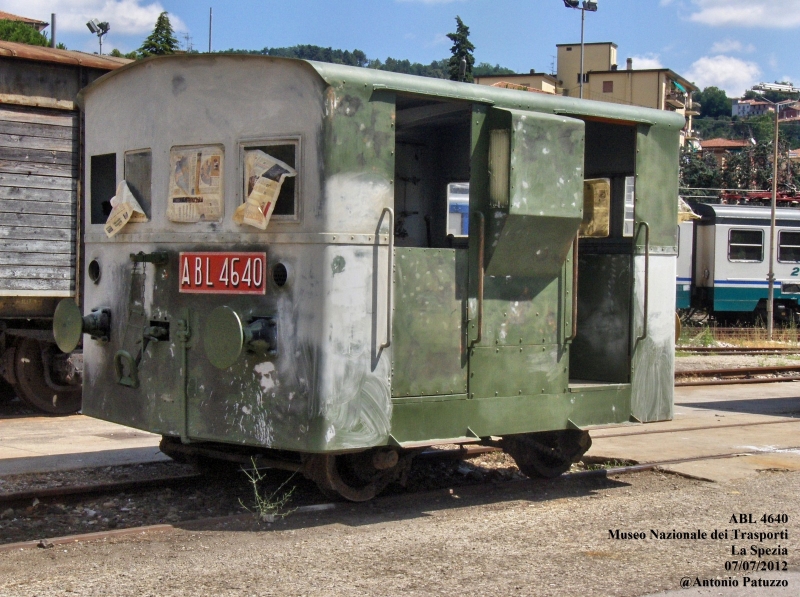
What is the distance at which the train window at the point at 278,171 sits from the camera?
6.10 m

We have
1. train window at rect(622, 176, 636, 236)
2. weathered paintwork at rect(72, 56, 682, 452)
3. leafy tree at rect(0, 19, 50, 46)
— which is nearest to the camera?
weathered paintwork at rect(72, 56, 682, 452)

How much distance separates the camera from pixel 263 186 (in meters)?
6.12

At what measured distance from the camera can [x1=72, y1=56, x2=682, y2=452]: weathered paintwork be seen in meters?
6.05

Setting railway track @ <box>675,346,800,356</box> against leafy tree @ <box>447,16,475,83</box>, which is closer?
railway track @ <box>675,346,800,356</box>

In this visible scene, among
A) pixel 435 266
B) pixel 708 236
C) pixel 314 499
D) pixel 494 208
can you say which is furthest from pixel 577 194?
pixel 708 236

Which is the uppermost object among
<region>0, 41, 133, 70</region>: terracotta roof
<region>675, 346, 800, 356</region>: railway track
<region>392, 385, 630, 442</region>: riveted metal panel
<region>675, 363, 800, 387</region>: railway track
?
<region>0, 41, 133, 70</region>: terracotta roof

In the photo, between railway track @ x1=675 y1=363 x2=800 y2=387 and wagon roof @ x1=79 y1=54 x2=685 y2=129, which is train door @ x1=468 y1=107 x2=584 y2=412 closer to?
wagon roof @ x1=79 y1=54 x2=685 y2=129

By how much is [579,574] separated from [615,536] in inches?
36.7

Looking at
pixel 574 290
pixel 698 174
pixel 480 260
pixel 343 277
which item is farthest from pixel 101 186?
pixel 698 174

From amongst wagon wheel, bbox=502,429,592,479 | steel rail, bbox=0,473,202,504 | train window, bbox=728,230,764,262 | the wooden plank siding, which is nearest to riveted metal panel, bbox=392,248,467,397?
wagon wheel, bbox=502,429,592,479

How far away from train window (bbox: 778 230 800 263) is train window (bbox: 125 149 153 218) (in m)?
22.6

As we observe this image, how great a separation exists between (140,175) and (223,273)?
1096 millimetres

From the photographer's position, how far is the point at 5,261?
35.8ft

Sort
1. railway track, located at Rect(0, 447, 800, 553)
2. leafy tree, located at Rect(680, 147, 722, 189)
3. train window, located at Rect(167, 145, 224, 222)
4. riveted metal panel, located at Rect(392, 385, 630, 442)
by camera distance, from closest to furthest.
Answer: railway track, located at Rect(0, 447, 800, 553)
train window, located at Rect(167, 145, 224, 222)
riveted metal panel, located at Rect(392, 385, 630, 442)
leafy tree, located at Rect(680, 147, 722, 189)
